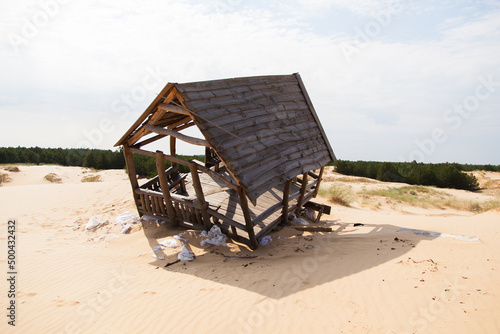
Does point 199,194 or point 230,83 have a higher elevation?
point 230,83

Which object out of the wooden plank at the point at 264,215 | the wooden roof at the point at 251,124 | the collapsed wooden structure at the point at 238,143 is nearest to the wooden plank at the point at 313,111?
the collapsed wooden structure at the point at 238,143

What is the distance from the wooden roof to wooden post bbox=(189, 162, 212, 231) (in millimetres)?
1118

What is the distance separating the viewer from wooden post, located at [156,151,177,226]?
6.69 m

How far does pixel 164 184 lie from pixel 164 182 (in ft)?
0.17

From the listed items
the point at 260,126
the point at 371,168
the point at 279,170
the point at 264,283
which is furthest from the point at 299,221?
the point at 371,168

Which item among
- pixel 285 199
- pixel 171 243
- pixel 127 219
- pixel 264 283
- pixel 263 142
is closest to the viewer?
pixel 264 283

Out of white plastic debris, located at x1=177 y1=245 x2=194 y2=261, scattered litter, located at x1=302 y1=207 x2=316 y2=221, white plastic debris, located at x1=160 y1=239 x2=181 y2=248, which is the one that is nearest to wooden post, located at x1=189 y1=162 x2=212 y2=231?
white plastic debris, located at x1=160 y1=239 x2=181 y2=248

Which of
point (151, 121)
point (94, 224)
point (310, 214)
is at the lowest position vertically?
point (310, 214)

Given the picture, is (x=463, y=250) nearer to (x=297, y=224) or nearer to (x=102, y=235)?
(x=297, y=224)

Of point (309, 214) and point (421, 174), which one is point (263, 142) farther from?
point (421, 174)

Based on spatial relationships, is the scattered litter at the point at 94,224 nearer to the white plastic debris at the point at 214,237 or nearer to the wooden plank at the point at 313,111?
the white plastic debris at the point at 214,237

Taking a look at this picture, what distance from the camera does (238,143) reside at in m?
5.60

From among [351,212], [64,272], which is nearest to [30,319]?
[64,272]

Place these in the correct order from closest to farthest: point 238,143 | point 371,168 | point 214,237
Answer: point 238,143, point 214,237, point 371,168
